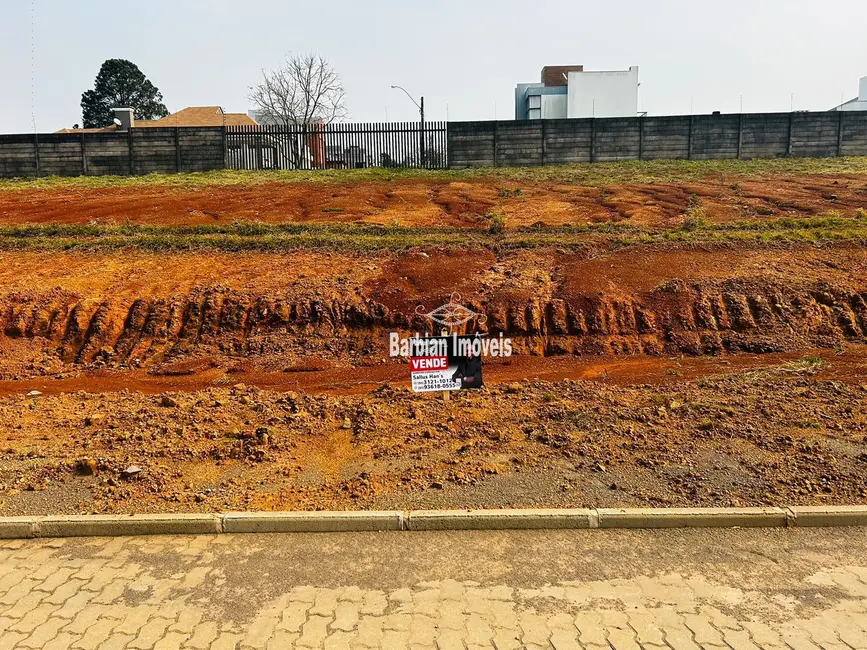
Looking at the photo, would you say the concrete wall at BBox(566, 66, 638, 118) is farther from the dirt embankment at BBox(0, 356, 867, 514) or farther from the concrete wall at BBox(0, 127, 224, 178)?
the dirt embankment at BBox(0, 356, 867, 514)

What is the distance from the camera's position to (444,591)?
4250 mm

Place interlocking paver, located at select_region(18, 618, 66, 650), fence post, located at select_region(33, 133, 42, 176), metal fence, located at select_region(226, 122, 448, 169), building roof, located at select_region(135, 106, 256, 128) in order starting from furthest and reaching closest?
building roof, located at select_region(135, 106, 256, 128) → metal fence, located at select_region(226, 122, 448, 169) → fence post, located at select_region(33, 133, 42, 176) → interlocking paver, located at select_region(18, 618, 66, 650)

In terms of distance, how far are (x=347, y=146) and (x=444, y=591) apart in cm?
2312

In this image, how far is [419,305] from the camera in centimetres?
1089

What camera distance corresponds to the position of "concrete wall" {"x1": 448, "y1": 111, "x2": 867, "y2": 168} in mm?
24344

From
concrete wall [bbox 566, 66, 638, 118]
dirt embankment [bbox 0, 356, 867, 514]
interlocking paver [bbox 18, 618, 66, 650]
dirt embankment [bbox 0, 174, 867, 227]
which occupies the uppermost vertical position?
concrete wall [bbox 566, 66, 638, 118]

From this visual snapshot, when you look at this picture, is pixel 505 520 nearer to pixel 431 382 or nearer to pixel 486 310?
pixel 431 382

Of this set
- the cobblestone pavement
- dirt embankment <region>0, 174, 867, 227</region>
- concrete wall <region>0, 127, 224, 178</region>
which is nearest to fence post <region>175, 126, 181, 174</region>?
concrete wall <region>0, 127, 224, 178</region>

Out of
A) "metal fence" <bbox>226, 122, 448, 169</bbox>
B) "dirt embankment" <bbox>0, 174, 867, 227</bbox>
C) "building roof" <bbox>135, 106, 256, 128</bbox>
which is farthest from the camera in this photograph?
"building roof" <bbox>135, 106, 256, 128</bbox>

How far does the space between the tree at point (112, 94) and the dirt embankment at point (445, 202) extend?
43349 millimetres

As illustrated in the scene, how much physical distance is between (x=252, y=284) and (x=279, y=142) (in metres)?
15.7

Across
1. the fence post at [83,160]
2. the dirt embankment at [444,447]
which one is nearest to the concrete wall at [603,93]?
the fence post at [83,160]

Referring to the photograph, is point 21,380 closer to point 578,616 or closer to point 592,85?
point 578,616

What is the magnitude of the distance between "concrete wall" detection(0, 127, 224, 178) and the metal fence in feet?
3.13
